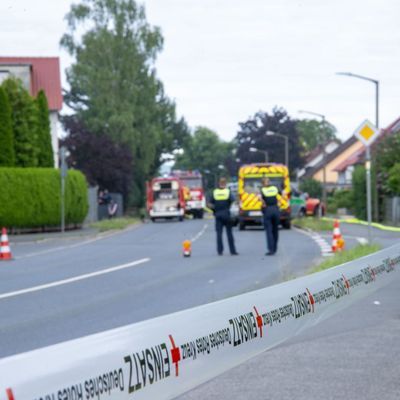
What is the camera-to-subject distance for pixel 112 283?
16734mm

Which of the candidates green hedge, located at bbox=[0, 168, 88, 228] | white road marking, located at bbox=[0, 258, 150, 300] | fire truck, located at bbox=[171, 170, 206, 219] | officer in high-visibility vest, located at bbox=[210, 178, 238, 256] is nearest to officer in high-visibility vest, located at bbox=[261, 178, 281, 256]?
officer in high-visibility vest, located at bbox=[210, 178, 238, 256]

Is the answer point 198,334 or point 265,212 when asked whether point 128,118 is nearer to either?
point 265,212

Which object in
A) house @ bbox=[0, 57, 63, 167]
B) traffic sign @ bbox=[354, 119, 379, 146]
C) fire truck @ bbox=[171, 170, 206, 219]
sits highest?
house @ bbox=[0, 57, 63, 167]

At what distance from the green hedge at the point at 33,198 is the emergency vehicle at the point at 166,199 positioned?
17647 mm

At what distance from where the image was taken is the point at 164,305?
13141mm

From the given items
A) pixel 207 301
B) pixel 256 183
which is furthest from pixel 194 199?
pixel 207 301

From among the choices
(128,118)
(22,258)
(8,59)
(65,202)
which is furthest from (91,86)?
(22,258)

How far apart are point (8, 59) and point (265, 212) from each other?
1813 inches

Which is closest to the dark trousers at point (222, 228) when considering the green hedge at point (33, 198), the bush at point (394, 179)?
the green hedge at point (33, 198)

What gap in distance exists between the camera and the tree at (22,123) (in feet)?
144

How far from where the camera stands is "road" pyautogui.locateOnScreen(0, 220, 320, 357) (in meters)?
11.5

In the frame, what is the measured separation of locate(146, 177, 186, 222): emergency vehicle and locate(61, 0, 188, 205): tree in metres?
8.98

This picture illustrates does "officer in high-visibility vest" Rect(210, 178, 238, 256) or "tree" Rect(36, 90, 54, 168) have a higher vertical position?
"tree" Rect(36, 90, 54, 168)

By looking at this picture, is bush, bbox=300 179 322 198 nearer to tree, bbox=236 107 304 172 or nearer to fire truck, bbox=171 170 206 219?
fire truck, bbox=171 170 206 219
